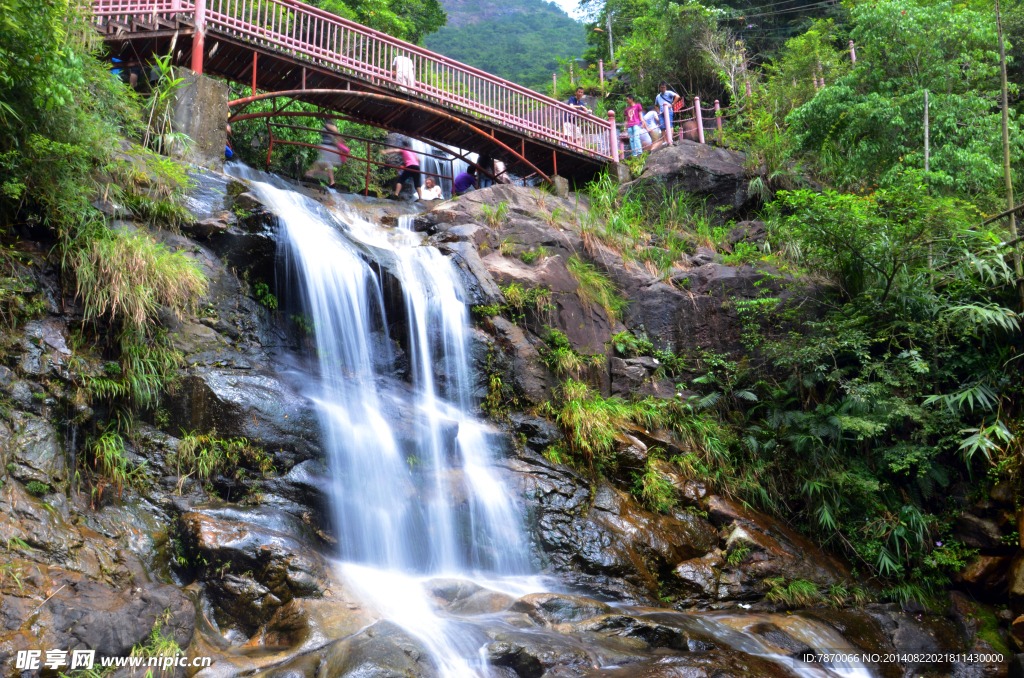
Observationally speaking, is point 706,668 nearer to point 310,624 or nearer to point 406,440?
point 310,624

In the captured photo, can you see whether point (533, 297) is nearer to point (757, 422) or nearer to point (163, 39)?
point (757, 422)

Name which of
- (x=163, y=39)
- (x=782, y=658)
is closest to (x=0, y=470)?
(x=782, y=658)

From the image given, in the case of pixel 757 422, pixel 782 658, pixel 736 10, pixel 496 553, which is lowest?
pixel 782 658

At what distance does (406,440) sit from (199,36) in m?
7.52

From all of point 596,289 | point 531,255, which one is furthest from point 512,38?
point 596,289

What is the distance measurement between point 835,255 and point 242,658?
27.6 feet

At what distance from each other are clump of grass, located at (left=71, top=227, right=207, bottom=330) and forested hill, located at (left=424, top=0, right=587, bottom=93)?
2573 cm

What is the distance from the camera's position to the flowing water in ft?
18.9

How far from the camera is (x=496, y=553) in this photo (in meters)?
6.72

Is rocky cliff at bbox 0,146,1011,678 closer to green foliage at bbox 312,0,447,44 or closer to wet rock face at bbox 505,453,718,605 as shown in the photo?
wet rock face at bbox 505,453,718,605

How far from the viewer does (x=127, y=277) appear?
19.7 ft

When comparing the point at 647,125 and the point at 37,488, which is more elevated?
the point at 647,125

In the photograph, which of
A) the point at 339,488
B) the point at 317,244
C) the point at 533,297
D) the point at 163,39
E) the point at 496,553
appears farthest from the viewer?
the point at 163,39

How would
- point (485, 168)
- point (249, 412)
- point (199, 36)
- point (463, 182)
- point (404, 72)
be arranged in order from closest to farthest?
point (249, 412) < point (199, 36) < point (404, 72) < point (485, 168) < point (463, 182)
